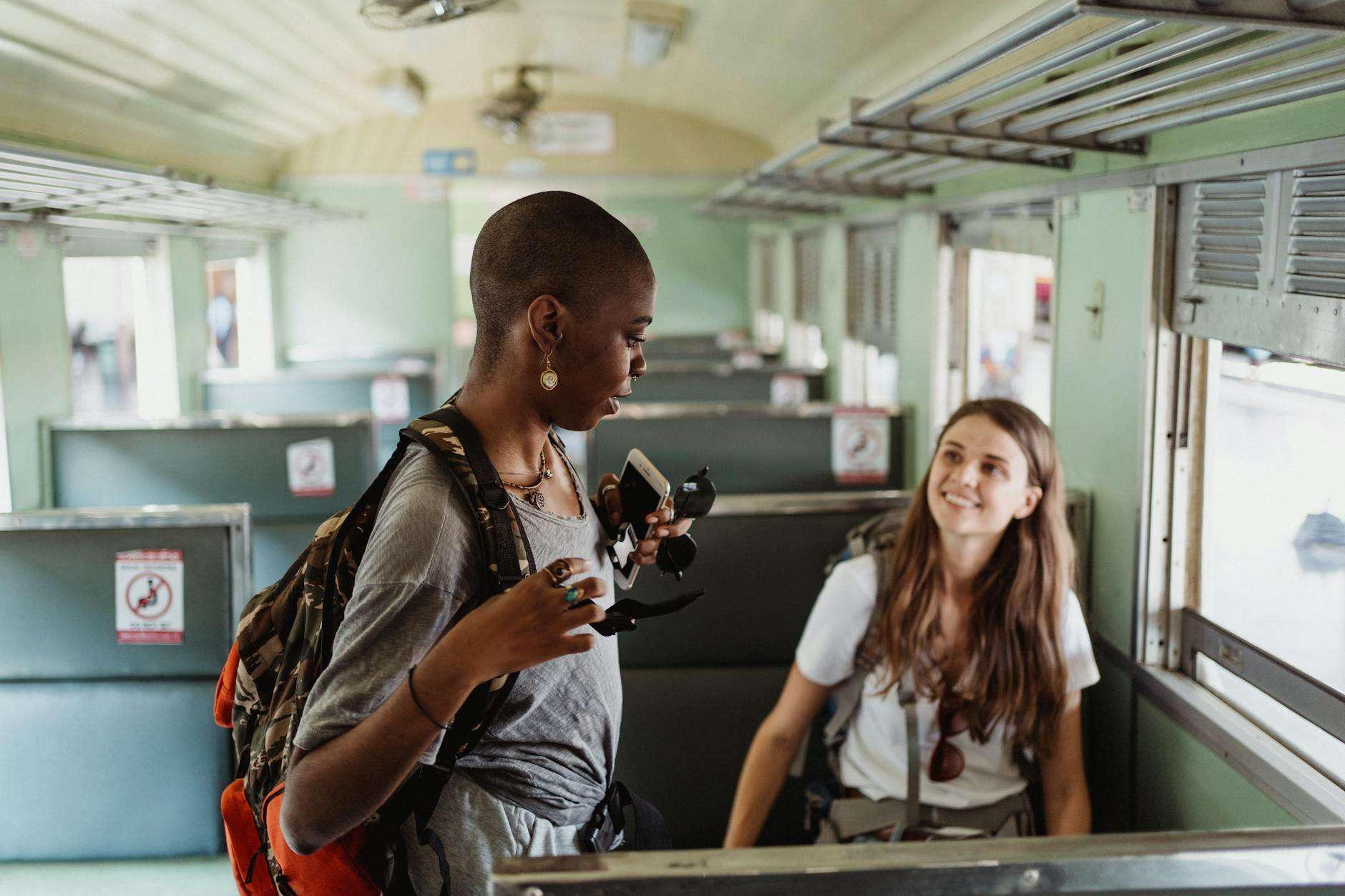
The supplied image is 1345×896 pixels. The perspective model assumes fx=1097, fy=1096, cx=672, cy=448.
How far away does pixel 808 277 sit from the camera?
8297 mm

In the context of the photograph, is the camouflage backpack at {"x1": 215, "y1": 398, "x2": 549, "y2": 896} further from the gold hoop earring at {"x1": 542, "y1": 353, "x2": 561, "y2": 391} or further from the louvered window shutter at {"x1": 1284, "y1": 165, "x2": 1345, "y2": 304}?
the louvered window shutter at {"x1": 1284, "y1": 165, "x2": 1345, "y2": 304}

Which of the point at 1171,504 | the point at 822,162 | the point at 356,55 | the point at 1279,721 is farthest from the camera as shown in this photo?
the point at 356,55

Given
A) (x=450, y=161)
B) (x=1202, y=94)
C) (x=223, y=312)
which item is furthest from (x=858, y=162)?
(x=450, y=161)

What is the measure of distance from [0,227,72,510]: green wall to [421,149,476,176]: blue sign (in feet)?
14.8

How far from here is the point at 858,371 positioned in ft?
21.7

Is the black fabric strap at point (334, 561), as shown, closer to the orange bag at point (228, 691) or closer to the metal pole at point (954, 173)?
the orange bag at point (228, 691)

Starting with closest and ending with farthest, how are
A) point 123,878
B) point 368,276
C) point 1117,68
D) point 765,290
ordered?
point 1117,68 < point 123,878 < point 368,276 < point 765,290

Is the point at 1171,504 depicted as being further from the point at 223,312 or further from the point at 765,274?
the point at 765,274

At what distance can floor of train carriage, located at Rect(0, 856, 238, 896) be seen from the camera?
2.73 metres

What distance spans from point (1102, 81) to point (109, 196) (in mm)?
3249

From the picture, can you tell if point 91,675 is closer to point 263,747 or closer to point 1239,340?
point 263,747

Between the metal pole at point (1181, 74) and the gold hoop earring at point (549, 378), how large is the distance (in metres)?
1.12

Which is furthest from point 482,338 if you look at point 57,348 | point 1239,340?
point 57,348

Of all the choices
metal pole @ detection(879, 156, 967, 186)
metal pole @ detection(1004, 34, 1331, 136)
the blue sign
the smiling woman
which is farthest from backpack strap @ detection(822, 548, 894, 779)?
the blue sign
